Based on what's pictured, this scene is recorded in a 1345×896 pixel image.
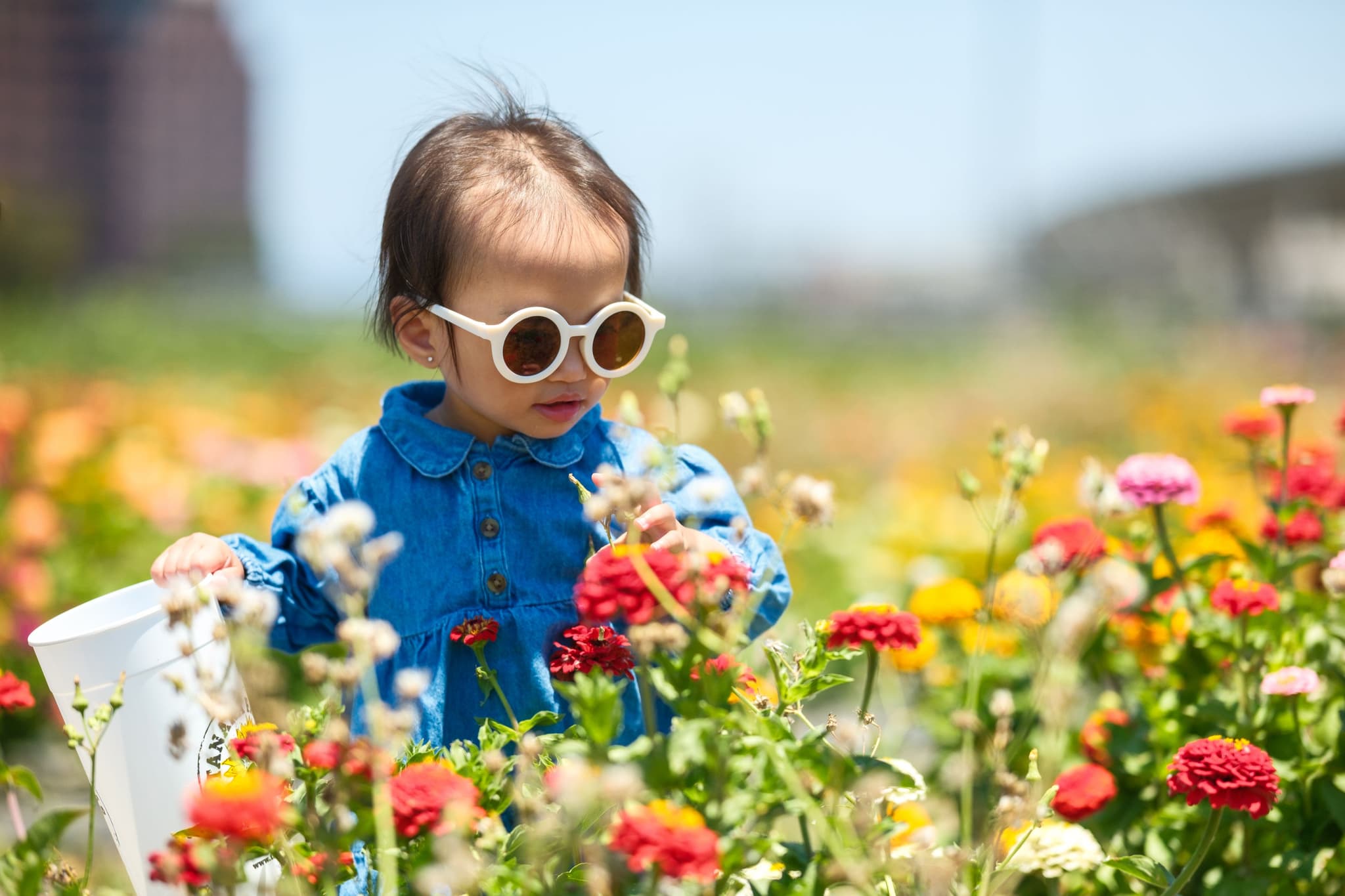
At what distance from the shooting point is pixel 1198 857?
1242 mm

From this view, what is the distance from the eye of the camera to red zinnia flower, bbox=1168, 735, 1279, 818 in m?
1.23

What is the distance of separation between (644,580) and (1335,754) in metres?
1.15

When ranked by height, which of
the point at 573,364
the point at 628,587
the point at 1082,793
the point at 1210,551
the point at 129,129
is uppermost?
the point at 129,129

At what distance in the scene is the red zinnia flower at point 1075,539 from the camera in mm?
1777

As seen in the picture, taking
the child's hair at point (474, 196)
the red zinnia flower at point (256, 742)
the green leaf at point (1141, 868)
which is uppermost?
the child's hair at point (474, 196)

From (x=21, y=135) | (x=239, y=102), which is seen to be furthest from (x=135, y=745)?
(x=239, y=102)

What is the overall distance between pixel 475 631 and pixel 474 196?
56 cm

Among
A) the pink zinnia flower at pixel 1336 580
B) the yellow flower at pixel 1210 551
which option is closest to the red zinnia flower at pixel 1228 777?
the pink zinnia flower at pixel 1336 580

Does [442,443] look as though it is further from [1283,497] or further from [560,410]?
[1283,497]

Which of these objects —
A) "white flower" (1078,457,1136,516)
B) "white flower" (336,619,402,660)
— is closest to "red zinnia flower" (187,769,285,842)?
"white flower" (336,619,402,660)

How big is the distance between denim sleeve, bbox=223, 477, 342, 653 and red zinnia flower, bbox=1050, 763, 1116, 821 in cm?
103

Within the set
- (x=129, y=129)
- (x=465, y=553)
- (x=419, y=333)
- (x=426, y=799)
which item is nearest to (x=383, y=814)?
(x=426, y=799)

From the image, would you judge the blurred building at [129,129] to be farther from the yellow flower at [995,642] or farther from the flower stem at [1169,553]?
the flower stem at [1169,553]

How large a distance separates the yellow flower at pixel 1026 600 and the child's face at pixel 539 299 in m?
0.62
